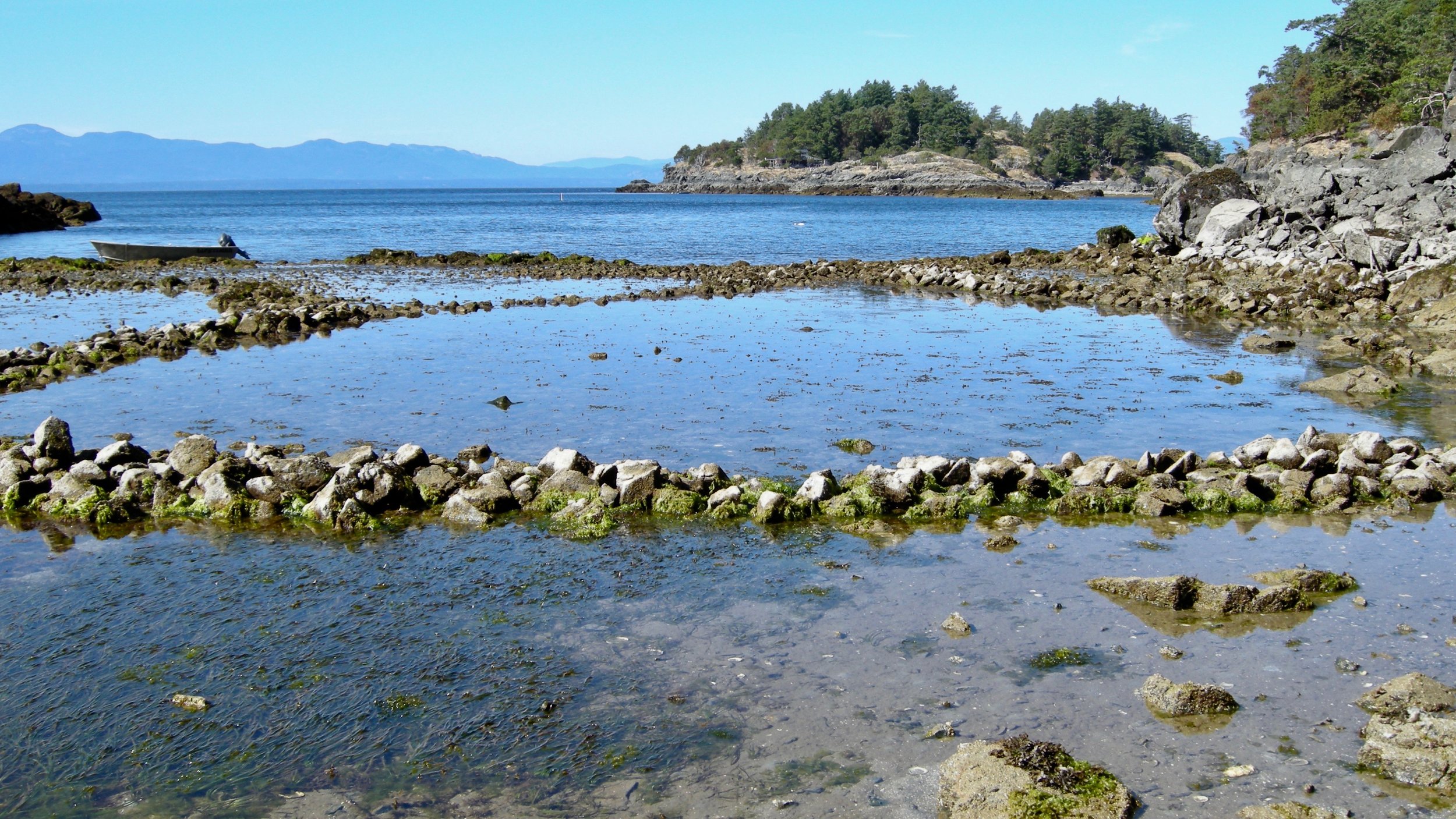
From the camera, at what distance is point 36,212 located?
313ft

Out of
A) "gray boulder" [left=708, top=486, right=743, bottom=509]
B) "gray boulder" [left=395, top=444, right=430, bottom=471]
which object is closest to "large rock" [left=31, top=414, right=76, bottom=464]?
"gray boulder" [left=395, top=444, right=430, bottom=471]

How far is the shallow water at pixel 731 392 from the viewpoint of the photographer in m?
16.5

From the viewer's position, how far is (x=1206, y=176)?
47000 mm

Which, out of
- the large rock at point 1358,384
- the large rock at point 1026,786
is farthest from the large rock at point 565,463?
the large rock at point 1358,384

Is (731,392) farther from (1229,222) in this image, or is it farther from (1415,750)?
(1229,222)

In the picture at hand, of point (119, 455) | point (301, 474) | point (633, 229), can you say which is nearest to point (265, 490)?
point (301, 474)

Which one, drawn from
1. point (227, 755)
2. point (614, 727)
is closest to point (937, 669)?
point (614, 727)

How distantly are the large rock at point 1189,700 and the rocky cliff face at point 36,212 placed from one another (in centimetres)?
10368

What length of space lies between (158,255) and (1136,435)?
169ft

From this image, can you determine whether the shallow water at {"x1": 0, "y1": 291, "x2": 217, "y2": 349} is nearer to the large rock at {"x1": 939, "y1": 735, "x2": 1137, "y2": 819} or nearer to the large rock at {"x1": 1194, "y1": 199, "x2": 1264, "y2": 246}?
the large rock at {"x1": 939, "y1": 735, "x2": 1137, "y2": 819}

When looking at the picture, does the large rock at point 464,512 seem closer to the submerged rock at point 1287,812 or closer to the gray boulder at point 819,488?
A: the gray boulder at point 819,488

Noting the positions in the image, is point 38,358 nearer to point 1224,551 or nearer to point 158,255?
point 1224,551

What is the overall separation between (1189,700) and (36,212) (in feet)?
375

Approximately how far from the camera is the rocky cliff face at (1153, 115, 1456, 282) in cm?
3306
